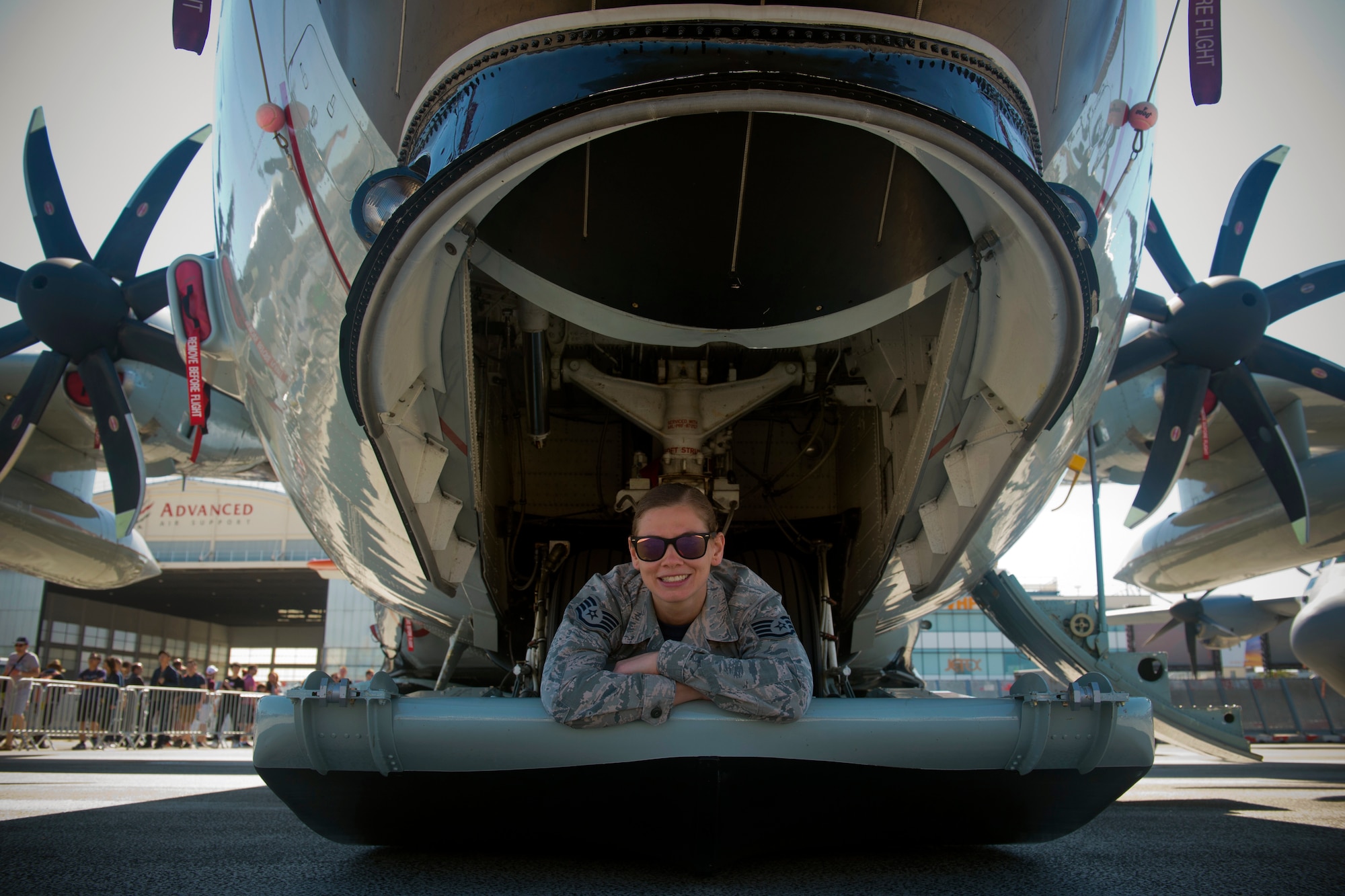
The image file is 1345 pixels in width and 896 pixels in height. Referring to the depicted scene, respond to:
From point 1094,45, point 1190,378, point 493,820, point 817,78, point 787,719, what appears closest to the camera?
point 817,78

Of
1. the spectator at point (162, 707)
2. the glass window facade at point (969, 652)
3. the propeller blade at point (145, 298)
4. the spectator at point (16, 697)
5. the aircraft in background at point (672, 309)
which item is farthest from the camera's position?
the glass window facade at point (969, 652)

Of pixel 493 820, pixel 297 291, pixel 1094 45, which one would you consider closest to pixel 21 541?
pixel 297 291

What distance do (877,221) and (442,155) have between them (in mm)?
1347

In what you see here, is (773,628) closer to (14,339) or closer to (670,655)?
(670,655)

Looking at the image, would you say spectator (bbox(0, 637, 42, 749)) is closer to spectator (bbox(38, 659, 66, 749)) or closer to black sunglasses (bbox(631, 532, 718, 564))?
spectator (bbox(38, 659, 66, 749))

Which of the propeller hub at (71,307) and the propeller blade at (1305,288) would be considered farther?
the propeller blade at (1305,288)

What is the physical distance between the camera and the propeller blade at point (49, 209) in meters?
9.24

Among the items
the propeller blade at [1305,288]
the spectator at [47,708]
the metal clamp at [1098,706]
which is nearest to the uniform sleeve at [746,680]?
the metal clamp at [1098,706]

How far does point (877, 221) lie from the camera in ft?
9.36

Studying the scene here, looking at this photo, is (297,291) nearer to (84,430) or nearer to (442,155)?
(442,155)

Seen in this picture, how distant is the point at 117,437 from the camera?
316 inches

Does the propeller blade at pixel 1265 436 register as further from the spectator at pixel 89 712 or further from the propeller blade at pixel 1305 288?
the spectator at pixel 89 712

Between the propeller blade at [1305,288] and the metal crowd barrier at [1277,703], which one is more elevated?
the propeller blade at [1305,288]

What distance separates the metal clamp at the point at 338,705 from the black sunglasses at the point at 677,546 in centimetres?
76
